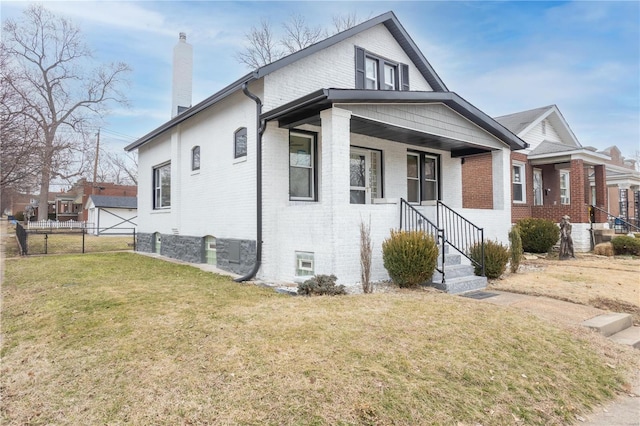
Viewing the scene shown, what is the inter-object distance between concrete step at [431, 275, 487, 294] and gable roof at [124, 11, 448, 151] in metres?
5.45

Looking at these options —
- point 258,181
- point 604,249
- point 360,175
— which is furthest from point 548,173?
point 258,181

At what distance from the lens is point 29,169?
40.1ft

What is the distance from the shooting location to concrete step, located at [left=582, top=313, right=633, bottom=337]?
A: 525cm

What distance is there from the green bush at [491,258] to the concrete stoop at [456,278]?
0.41 m

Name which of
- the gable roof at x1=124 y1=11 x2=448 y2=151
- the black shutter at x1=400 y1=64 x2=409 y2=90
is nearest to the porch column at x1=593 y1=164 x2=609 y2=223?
the gable roof at x1=124 y1=11 x2=448 y2=151

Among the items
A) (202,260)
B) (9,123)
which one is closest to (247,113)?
(202,260)

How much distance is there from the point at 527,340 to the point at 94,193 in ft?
127

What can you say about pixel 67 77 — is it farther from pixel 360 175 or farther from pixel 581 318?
pixel 581 318

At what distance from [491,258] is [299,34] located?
2076 cm

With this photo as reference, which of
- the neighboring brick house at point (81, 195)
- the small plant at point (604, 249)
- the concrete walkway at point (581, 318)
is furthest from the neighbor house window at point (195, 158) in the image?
the neighboring brick house at point (81, 195)

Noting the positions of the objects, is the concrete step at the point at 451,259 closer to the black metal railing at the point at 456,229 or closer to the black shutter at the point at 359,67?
the black metal railing at the point at 456,229

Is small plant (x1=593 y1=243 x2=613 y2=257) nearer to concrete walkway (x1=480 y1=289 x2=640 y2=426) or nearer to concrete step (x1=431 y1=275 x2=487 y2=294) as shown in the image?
concrete step (x1=431 y1=275 x2=487 y2=294)

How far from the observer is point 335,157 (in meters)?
7.02

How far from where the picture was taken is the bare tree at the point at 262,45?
2470 centimetres
